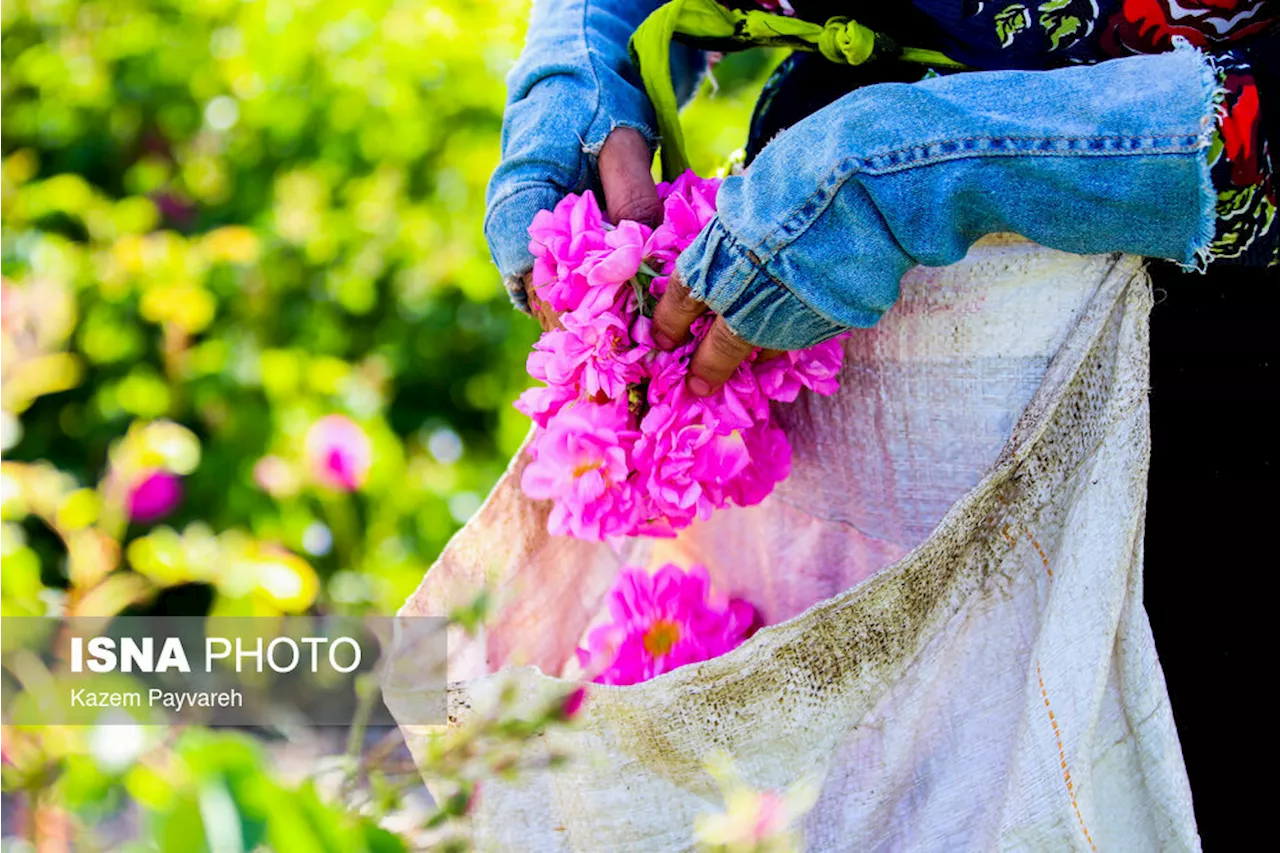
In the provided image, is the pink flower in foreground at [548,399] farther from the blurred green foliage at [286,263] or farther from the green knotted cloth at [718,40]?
the blurred green foliage at [286,263]

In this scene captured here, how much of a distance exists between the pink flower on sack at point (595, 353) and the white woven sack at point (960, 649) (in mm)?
228

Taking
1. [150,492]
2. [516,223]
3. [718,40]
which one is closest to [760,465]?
[516,223]

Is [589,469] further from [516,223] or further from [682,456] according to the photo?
[516,223]

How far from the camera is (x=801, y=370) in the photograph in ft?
3.32

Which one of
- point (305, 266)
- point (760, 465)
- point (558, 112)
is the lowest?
point (760, 465)

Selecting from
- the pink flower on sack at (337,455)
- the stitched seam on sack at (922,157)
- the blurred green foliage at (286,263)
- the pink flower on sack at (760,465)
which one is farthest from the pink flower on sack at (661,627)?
the blurred green foliage at (286,263)

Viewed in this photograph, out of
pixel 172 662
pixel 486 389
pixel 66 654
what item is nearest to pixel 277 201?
pixel 486 389

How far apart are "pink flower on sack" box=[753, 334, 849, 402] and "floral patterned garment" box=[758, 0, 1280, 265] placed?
0.29 meters

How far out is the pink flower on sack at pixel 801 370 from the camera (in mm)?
1007

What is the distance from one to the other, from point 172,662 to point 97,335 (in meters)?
0.86

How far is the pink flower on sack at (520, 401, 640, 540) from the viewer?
1012 millimetres

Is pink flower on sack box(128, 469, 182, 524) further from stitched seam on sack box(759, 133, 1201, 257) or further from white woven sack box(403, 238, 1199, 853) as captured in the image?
stitched seam on sack box(759, 133, 1201, 257)

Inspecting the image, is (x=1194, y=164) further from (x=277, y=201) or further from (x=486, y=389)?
(x=277, y=201)

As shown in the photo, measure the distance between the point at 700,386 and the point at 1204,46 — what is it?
0.49 metres
